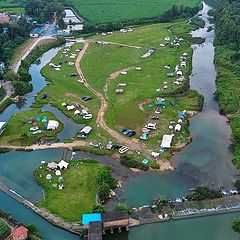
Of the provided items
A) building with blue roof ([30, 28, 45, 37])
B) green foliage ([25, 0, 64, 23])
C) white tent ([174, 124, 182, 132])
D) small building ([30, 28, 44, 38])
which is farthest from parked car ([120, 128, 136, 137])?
green foliage ([25, 0, 64, 23])

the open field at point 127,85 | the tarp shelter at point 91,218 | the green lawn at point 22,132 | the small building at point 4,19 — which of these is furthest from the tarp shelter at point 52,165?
the small building at point 4,19

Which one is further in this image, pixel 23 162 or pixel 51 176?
pixel 23 162

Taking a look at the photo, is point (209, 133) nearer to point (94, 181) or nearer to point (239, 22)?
point (94, 181)

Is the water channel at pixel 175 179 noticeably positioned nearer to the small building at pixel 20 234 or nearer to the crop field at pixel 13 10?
the small building at pixel 20 234

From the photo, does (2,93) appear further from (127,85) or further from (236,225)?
(236,225)

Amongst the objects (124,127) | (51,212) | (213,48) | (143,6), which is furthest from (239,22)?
(51,212)

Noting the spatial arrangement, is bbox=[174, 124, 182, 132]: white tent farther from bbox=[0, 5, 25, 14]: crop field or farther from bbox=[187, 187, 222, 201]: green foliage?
bbox=[0, 5, 25, 14]: crop field

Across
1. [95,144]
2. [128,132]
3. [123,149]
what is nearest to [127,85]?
[128,132]
